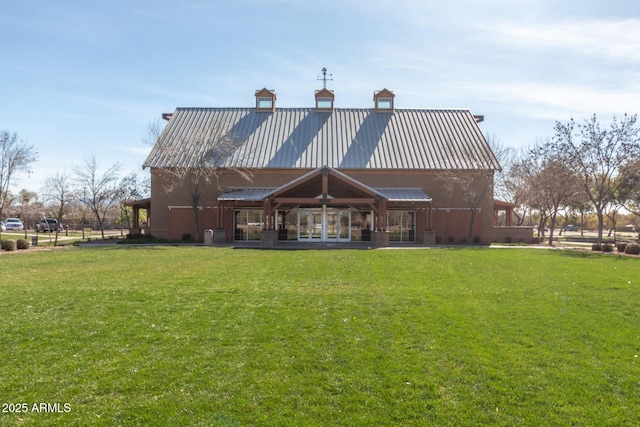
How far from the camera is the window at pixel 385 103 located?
3725 cm

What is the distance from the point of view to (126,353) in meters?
5.95

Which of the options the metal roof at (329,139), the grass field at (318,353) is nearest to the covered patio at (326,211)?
the metal roof at (329,139)

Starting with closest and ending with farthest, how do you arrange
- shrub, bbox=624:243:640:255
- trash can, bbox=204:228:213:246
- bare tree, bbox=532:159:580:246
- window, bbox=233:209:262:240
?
shrub, bbox=624:243:640:255, trash can, bbox=204:228:213:246, bare tree, bbox=532:159:580:246, window, bbox=233:209:262:240

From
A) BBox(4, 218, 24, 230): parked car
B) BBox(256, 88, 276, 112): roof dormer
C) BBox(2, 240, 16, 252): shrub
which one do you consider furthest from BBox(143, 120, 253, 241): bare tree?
BBox(4, 218, 24, 230): parked car

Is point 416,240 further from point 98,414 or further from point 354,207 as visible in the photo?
point 98,414

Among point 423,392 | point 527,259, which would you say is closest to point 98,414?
point 423,392

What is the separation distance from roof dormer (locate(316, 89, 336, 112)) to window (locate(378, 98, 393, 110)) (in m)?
4.19

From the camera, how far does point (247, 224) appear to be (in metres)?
31.0

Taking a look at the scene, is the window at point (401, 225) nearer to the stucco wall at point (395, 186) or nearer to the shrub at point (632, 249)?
the stucco wall at point (395, 186)

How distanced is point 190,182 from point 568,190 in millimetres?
28197

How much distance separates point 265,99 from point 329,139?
24.2ft

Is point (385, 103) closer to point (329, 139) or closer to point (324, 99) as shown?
point (324, 99)

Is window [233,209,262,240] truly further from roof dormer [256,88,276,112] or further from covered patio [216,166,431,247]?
roof dormer [256,88,276,112]

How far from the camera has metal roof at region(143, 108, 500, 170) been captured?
31.6 metres
